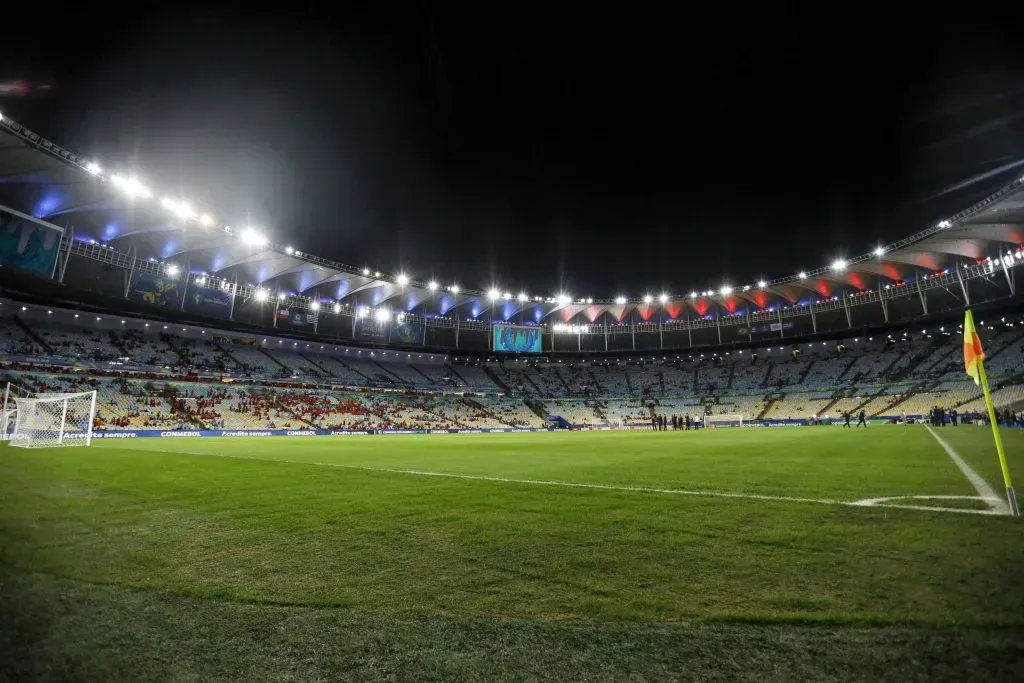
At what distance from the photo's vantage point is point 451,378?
227 feet

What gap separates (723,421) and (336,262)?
162 feet

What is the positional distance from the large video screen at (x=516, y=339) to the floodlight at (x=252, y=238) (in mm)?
38235

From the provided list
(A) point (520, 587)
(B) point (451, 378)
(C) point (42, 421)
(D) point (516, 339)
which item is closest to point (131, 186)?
(C) point (42, 421)

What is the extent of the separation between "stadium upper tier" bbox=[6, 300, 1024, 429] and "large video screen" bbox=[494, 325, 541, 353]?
12.3 ft

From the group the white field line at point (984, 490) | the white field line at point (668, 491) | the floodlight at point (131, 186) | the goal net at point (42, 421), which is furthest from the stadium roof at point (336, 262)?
the white field line at point (984, 490)

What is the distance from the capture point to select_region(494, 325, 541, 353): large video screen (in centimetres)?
7500

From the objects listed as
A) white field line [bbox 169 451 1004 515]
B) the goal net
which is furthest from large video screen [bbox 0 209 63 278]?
white field line [bbox 169 451 1004 515]

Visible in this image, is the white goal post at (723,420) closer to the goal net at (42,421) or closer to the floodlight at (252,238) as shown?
the floodlight at (252,238)

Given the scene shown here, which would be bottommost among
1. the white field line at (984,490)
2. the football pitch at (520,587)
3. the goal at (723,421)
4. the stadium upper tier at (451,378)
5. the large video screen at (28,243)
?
the football pitch at (520,587)

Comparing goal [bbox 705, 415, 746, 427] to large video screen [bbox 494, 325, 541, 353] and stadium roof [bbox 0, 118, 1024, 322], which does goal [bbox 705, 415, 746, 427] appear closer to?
stadium roof [bbox 0, 118, 1024, 322]

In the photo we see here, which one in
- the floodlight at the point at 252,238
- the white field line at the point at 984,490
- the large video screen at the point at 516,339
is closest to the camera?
the white field line at the point at 984,490

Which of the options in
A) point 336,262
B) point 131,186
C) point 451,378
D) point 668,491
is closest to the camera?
point 668,491

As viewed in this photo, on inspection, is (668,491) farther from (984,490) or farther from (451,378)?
(451,378)

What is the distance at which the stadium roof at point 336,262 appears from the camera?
32750mm
